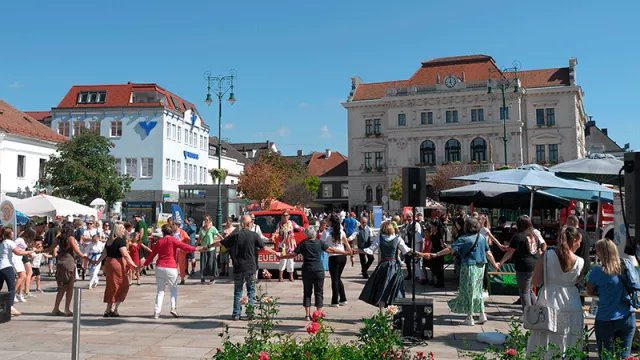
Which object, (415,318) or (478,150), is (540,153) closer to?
(478,150)

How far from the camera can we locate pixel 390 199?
63500 mm

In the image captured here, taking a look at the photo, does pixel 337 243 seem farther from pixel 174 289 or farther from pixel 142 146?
pixel 142 146

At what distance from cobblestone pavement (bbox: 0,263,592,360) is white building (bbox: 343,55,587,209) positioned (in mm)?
52091

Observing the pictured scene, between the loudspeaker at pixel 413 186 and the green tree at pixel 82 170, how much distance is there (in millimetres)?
31186

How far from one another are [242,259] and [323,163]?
77.6 metres

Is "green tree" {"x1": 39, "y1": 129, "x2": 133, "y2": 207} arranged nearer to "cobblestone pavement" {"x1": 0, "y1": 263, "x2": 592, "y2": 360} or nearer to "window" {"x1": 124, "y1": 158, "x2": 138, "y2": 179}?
"window" {"x1": 124, "y1": 158, "x2": 138, "y2": 179}

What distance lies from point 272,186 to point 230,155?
34408mm

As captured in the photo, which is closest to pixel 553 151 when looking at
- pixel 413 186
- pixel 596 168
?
pixel 596 168

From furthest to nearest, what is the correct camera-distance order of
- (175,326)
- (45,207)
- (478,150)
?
(478,150)
(45,207)
(175,326)

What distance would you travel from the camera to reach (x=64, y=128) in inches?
1971

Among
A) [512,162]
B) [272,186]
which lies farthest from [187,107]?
[512,162]

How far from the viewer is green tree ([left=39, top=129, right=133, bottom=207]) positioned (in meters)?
35.6

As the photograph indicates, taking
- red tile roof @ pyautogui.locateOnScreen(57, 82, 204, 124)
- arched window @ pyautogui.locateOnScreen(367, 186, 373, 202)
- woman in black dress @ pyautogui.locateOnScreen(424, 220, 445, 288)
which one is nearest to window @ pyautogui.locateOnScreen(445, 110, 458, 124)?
arched window @ pyautogui.locateOnScreen(367, 186, 373, 202)

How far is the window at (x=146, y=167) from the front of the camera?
49156 millimetres
